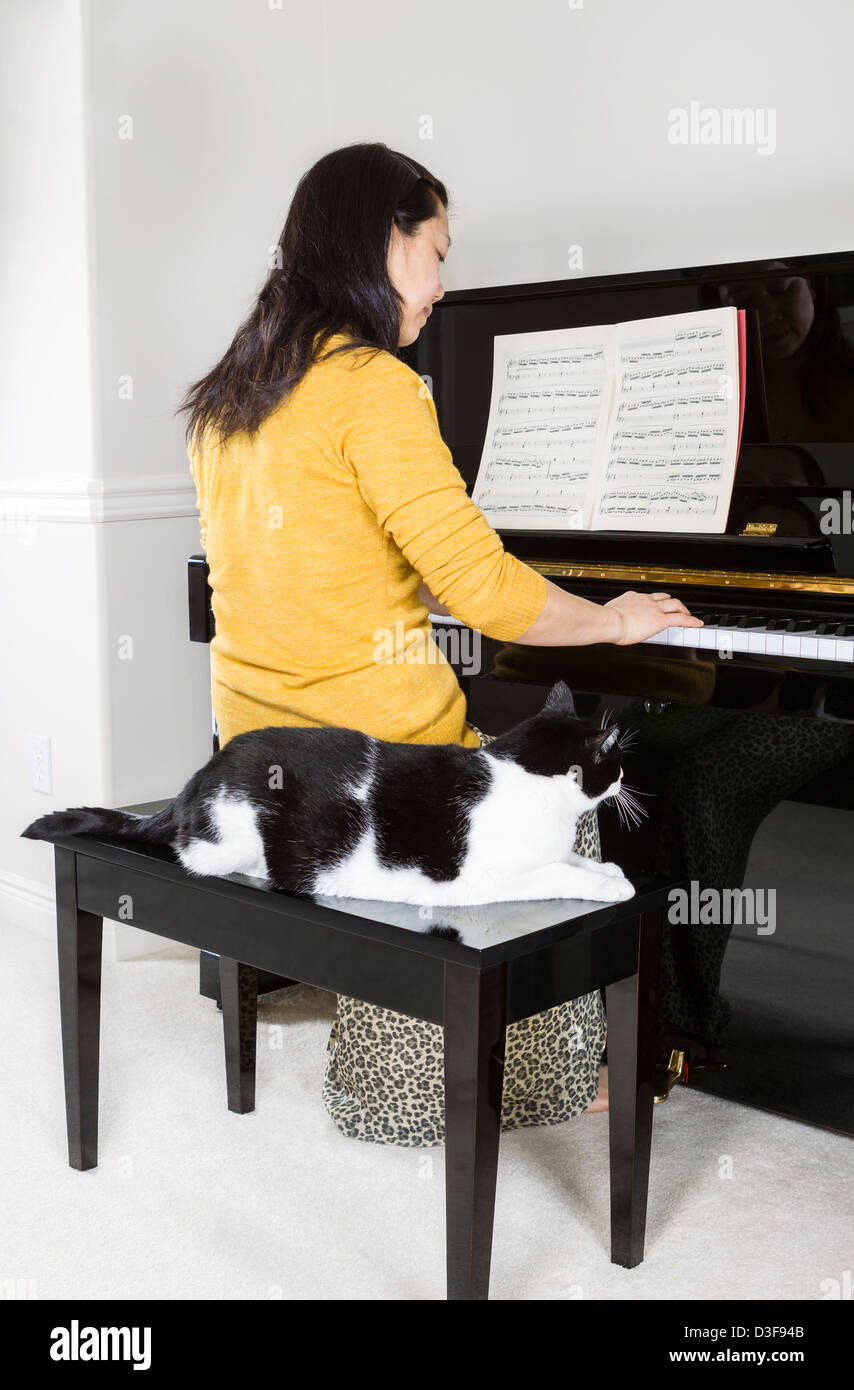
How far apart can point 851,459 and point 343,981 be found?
114 centimetres

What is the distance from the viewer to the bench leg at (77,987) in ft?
6.03

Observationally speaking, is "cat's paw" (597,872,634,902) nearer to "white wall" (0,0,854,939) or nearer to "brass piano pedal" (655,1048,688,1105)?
"brass piano pedal" (655,1048,688,1105)

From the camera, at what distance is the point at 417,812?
1.49 meters

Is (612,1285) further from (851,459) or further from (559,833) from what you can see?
(851,459)

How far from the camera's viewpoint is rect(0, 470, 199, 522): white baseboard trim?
9.09 feet

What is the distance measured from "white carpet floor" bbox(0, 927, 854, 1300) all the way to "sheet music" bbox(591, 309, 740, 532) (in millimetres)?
975

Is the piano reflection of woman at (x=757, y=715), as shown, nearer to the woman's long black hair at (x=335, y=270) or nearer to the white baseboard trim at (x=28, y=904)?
the woman's long black hair at (x=335, y=270)

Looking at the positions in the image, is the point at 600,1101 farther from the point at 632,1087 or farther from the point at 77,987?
the point at 77,987

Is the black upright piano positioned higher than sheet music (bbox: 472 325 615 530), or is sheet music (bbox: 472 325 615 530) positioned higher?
sheet music (bbox: 472 325 615 530)

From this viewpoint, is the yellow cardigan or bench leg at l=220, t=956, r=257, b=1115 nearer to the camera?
the yellow cardigan

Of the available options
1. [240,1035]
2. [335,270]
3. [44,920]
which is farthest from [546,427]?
[44,920]

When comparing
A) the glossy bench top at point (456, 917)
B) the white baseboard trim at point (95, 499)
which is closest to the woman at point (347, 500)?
the glossy bench top at point (456, 917)

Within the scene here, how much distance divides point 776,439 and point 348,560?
0.84 m

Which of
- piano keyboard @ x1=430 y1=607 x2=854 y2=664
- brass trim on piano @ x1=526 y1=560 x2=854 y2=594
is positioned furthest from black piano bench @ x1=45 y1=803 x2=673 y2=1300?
brass trim on piano @ x1=526 y1=560 x2=854 y2=594
